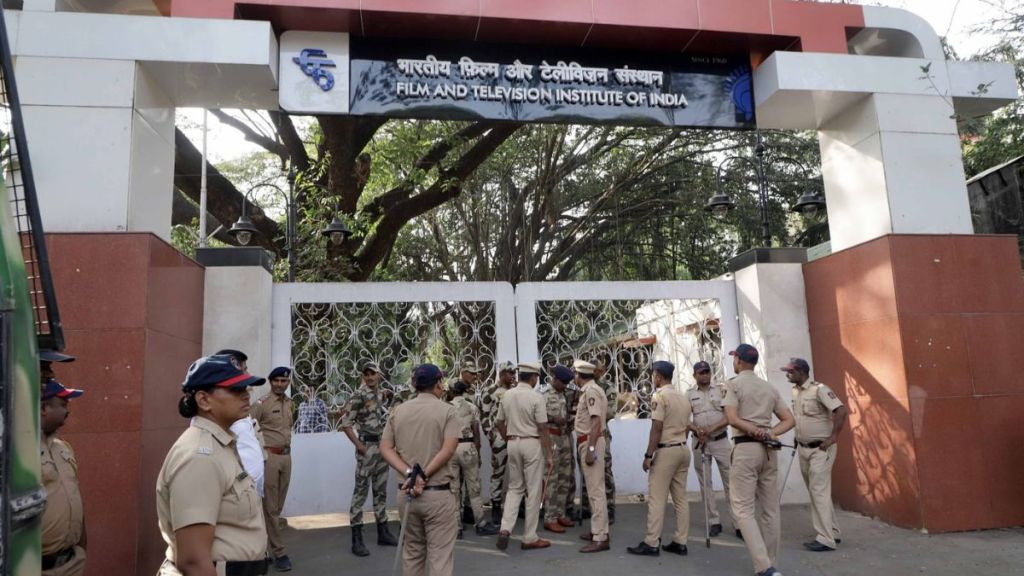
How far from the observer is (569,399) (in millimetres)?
7621

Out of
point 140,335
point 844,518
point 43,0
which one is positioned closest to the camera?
point 140,335

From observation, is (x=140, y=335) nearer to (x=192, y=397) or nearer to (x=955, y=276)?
(x=192, y=397)

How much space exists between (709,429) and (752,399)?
→ 44.3 inches

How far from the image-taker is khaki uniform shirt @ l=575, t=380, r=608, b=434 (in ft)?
20.4

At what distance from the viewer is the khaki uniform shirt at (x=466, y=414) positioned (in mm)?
7199

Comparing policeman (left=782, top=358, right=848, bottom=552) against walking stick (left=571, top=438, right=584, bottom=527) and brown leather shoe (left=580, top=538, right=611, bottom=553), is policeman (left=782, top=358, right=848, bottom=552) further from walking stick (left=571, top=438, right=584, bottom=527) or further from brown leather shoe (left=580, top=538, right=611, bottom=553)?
walking stick (left=571, top=438, right=584, bottom=527)

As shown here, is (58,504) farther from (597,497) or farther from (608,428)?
(608,428)

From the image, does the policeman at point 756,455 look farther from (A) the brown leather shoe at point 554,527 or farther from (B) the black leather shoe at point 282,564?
(B) the black leather shoe at point 282,564

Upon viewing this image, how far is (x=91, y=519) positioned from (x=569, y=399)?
4.46 m

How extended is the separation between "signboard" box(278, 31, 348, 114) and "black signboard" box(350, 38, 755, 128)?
0.14 m

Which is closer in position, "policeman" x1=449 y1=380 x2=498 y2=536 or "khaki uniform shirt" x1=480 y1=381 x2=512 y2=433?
"policeman" x1=449 y1=380 x2=498 y2=536

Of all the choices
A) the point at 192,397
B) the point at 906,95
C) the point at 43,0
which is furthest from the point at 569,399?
the point at 43,0

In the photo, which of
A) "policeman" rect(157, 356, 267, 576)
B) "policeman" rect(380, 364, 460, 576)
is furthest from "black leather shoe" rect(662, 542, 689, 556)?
"policeman" rect(157, 356, 267, 576)

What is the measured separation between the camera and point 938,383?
6.62 metres
